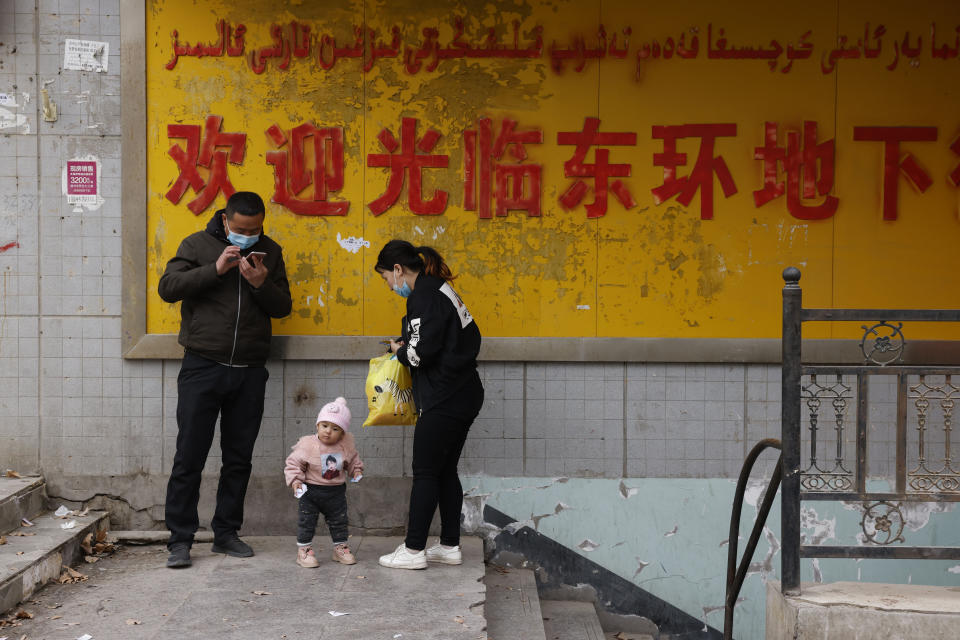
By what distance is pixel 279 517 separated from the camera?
563cm

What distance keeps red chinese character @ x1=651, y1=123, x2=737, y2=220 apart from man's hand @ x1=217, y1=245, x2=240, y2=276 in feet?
8.27

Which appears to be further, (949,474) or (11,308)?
(11,308)

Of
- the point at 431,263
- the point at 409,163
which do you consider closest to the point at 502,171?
the point at 409,163

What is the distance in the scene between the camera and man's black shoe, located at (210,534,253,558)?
5.13 meters

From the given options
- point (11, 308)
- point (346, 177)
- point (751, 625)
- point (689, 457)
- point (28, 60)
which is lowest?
point (751, 625)

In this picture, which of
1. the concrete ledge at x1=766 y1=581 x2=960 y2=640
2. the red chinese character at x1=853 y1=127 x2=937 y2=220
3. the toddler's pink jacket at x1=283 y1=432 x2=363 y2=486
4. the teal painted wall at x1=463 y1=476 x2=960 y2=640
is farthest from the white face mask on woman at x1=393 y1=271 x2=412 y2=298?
the red chinese character at x1=853 y1=127 x2=937 y2=220

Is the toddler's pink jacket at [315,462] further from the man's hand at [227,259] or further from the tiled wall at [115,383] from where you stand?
the man's hand at [227,259]

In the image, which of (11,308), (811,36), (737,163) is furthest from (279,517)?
(811,36)

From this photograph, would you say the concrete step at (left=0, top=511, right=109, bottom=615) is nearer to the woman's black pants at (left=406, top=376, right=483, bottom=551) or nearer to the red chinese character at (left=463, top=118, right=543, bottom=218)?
the woman's black pants at (left=406, top=376, right=483, bottom=551)

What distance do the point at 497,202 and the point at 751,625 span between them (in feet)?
9.99

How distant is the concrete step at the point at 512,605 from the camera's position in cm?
464

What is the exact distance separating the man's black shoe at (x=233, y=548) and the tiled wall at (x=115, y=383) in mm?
583

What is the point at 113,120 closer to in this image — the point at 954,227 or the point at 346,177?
the point at 346,177

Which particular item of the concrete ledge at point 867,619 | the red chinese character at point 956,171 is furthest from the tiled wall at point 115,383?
the concrete ledge at point 867,619
